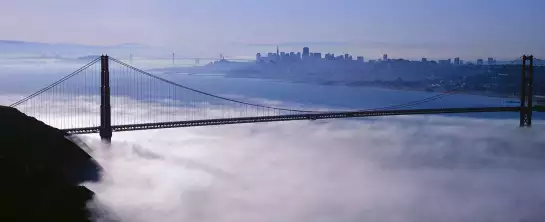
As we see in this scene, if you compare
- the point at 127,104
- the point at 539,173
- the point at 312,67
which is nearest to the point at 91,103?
the point at 127,104

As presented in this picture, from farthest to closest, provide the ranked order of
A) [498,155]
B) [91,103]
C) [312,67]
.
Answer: [312,67] → [91,103] → [498,155]

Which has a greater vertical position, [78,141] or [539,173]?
[78,141]

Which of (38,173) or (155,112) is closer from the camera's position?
(38,173)

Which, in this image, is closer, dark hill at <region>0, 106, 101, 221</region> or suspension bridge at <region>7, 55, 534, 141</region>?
dark hill at <region>0, 106, 101, 221</region>

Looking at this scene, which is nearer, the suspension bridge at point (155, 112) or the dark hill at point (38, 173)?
the dark hill at point (38, 173)

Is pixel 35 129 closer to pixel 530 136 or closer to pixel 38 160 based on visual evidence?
pixel 38 160

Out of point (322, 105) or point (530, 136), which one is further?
point (322, 105)

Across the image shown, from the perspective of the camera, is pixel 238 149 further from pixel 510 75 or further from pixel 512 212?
pixel 510 75

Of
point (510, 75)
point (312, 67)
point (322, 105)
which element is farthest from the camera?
point (312, 67)
